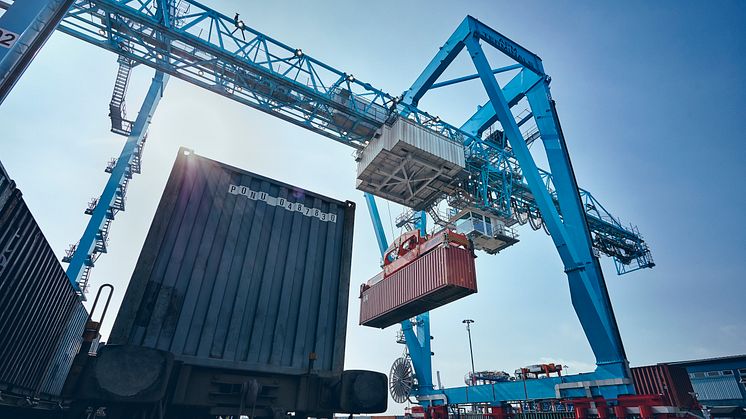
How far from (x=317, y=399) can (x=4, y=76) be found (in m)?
7.62

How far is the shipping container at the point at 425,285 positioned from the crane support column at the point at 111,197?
14.6 m

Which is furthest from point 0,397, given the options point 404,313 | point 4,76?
point 404,313

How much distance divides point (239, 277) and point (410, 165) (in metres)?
12.9

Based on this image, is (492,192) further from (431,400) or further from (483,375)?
(483,375)

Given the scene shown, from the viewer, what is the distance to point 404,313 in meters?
13.8

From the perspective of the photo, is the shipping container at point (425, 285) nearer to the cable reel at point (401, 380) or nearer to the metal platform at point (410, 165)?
the metal platform at point (410, 165)

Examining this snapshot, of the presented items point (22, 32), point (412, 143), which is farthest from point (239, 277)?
point (412, 143)

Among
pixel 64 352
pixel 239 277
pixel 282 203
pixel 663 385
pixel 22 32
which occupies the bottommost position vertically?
pixel 64 352

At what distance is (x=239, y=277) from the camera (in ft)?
18.6

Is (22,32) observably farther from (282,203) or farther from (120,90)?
(120,90)

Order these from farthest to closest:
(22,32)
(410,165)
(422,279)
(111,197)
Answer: (111,197) < (410,165) < (422,279) < (22,32)

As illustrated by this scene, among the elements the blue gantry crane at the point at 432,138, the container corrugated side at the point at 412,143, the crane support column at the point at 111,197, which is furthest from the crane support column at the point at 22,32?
the crane support column at the point at 111,197

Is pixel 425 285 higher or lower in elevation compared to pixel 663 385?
higher

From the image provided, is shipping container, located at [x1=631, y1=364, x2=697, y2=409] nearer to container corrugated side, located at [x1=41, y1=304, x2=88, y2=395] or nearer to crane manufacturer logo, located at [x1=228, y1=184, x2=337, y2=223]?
crane manufacturer logo, located at [x1=228, y1=184, x2=337, y2=223]
